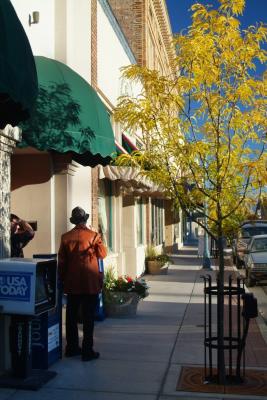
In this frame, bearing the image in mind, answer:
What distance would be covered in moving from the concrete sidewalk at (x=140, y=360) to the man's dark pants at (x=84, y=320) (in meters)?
0.19

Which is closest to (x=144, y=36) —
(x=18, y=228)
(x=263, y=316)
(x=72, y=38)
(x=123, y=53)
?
(x=123, y=53)

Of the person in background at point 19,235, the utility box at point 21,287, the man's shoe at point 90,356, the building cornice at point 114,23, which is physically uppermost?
the building cornice at point 114,23

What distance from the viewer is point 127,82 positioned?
1658cm

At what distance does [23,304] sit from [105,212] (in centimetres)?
833

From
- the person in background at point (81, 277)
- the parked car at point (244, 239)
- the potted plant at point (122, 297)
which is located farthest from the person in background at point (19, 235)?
the parked car at point (244, 239)

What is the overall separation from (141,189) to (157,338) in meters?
7.84

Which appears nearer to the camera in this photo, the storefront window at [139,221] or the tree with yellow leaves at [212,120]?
the tree with yellow leaves at [212,120]

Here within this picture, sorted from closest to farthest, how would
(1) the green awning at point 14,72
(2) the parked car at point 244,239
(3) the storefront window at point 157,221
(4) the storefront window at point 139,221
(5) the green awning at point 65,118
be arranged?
(1) the green awning at point 14,72
(5) the green awning at point 65,118
(4) the storefront window at point 139,221
(2) the parked car at point 244,239
(3) the storefront window at point 157,221

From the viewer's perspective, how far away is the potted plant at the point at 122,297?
34.0 feet

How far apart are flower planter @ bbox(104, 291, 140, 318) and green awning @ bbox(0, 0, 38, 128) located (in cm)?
515

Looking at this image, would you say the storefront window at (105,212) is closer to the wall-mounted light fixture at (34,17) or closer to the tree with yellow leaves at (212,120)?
the wall-mounted light fixture at (34,17)

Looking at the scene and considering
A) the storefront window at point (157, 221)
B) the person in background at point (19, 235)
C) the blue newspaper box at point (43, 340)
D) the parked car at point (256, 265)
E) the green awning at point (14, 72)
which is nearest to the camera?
the green awning at point (14, 72)

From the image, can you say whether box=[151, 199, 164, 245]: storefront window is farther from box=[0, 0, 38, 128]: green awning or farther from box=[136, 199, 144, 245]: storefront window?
box=[0, 0, 38, 128]: green awning

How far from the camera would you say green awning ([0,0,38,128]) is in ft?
16.4
